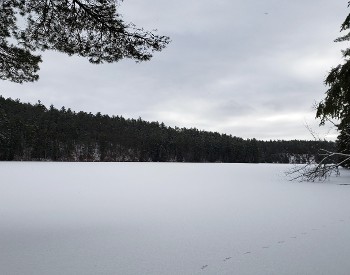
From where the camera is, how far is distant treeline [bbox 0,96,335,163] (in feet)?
241

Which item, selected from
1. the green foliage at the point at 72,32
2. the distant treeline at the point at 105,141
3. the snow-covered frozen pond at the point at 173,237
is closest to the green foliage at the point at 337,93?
the snow-covered frozen pond at the point at 173,237

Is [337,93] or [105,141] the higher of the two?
[105,141]

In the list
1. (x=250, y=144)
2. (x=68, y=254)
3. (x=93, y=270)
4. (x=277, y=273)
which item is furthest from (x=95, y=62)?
(x=250, y=144)

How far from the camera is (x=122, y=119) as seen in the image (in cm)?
11444

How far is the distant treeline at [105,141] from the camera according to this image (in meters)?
73.3

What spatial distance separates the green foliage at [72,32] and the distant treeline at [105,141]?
69691mm

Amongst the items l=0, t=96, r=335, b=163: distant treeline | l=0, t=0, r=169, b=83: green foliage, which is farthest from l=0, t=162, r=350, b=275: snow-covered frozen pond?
l=0, t=96, r=335, b=163: distant treeline

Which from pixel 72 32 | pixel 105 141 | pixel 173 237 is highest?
pixel 105 141

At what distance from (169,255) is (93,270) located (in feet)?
3.35

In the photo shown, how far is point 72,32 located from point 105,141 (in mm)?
89896

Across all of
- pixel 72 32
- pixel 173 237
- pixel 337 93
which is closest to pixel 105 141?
pixel 337 93

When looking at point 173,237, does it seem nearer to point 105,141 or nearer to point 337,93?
point 337,93

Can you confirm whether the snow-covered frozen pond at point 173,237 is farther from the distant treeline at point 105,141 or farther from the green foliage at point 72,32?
the distant treeline at point 105,141

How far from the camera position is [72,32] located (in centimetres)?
542
